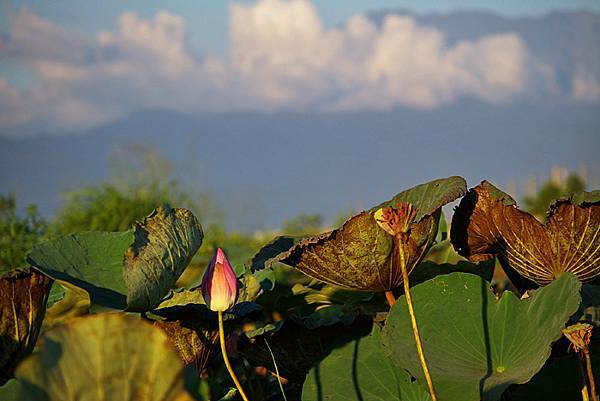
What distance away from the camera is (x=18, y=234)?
257cm

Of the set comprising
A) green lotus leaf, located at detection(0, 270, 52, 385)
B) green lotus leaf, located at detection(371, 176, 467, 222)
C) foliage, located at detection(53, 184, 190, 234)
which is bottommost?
foliage, located at detection(53, 184, 190, 234)

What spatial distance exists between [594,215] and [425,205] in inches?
7.4

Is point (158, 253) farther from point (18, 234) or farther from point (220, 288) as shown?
point (18, 234)

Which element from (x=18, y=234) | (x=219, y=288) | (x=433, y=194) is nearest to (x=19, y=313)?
(x=219, y=288)

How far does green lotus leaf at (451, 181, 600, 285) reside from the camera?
92 centimetres

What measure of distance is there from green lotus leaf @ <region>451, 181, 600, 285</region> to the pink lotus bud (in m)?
0.33

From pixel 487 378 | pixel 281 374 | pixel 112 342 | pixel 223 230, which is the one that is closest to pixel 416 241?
pixel 487 378

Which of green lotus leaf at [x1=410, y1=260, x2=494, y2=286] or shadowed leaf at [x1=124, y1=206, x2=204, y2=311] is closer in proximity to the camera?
shadowed leaf at [x1=124, y1=206, x2=204, y2=311]

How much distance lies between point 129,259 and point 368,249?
262 mm

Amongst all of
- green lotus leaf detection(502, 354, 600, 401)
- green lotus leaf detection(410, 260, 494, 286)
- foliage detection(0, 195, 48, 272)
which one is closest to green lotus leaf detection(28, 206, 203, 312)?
green lotus leaf detection(410, 260, 494, 286)

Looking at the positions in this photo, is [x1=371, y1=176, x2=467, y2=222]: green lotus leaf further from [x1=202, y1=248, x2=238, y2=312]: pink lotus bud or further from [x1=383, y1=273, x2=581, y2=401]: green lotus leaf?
[x1=202, y1=248, x2=238, y2=312]: pink lotus bud

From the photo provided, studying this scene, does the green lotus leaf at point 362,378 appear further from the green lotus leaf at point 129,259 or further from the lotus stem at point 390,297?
the green lotus leaf at point 129,259

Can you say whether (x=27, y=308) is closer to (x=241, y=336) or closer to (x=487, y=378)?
(x=241, y=336)

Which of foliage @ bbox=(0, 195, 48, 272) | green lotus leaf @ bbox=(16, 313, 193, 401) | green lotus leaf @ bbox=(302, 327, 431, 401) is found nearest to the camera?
green lotus leaf @ bbox=(16, 313, 193, 401)
